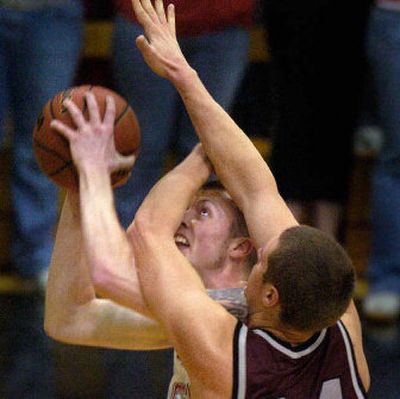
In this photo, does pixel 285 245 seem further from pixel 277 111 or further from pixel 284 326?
pixel 277 111

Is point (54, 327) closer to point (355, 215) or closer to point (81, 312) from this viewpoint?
point (81, 312)

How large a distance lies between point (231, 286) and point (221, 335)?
A: 1.55 ft

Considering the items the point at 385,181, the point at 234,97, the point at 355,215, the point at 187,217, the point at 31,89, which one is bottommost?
the point at 355,215

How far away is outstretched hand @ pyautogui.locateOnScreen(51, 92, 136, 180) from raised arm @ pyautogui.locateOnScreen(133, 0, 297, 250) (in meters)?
0.20

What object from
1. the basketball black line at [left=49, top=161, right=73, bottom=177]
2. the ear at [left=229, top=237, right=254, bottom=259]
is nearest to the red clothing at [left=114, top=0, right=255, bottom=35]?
the ear at [left=229, top=237, right=254, bottom=259]

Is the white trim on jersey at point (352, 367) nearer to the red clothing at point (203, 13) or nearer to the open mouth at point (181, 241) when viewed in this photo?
the open mouth at point (181, 241)

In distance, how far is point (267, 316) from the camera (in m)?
2.85

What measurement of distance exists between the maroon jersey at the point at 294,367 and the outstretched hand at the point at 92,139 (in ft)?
1.58

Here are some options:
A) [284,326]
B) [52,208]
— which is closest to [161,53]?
[284,326]

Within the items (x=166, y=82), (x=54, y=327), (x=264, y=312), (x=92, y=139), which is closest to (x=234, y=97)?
(x=166, y=82)

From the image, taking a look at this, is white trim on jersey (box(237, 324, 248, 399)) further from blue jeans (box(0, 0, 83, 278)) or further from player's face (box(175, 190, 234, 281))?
blue jeans (box(0, 0, 83, 278))

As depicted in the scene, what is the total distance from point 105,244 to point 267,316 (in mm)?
392

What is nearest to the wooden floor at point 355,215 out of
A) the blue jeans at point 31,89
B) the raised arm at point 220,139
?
the blue jeans at point 31,89

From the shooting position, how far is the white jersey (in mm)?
3004
